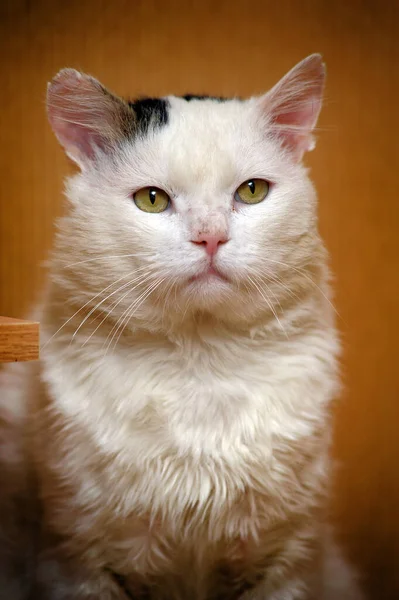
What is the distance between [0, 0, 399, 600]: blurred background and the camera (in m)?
1.33

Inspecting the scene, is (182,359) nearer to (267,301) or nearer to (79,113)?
(267,301)

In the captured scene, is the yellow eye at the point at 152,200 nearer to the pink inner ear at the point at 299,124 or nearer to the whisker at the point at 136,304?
the whisker at the point at 136,304

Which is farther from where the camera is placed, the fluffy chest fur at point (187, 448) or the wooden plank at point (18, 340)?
the fluffy chest fur at point (187, 448)

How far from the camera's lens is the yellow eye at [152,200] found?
1002 mm

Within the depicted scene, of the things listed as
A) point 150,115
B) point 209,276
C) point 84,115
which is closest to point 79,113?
point 84,115

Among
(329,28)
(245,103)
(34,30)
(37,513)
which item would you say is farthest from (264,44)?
(37,513)

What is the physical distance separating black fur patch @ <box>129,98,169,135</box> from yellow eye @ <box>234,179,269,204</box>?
6.5 inches

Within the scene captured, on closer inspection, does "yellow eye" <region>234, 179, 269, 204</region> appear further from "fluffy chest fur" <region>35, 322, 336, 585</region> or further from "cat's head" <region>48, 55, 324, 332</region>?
"fluffy chest fur" <region>35, 322, 336, 585</region>

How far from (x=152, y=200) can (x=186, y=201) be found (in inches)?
2.5

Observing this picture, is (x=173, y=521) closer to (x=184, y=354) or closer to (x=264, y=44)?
(x=184, y=354)

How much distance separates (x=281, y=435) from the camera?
1034 millimetres

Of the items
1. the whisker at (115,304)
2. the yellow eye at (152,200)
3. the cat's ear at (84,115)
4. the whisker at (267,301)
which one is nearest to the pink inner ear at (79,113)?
the cat's ear at (84,115)

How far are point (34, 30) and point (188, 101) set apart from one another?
42cm

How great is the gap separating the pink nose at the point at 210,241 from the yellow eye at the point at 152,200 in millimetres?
103
